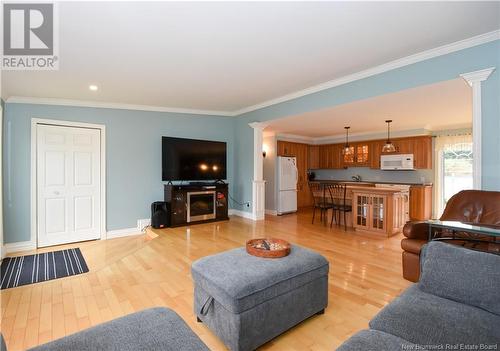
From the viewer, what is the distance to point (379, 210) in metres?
4.70

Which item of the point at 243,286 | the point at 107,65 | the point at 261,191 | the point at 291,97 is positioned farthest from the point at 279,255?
the point at 261,191

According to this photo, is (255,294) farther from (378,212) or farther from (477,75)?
(378,212)

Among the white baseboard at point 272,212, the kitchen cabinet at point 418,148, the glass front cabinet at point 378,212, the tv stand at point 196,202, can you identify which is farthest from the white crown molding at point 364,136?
the tv stand at point 196,202

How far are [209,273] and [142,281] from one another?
1.38 metres

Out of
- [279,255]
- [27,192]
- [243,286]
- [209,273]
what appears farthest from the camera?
[27,192]

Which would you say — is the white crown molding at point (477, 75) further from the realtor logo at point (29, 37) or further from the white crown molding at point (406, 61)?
the realtor logo at point (29, 37)

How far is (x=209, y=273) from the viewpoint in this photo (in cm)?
179

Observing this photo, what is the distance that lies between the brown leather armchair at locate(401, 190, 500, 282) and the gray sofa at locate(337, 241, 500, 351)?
3.74 feet

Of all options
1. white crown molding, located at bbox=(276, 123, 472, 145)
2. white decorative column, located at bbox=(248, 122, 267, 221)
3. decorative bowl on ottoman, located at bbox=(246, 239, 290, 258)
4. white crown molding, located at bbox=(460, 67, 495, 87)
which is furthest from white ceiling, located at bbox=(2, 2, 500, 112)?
white crown molding, located at bbox=(276, 123, 472, 145)

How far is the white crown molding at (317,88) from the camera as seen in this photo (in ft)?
8.79

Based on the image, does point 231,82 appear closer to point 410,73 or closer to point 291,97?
point 291,97

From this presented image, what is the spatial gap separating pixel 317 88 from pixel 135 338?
403 centimetres

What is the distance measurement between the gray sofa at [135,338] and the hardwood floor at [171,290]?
2.47 feet

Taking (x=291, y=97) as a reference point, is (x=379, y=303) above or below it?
below
